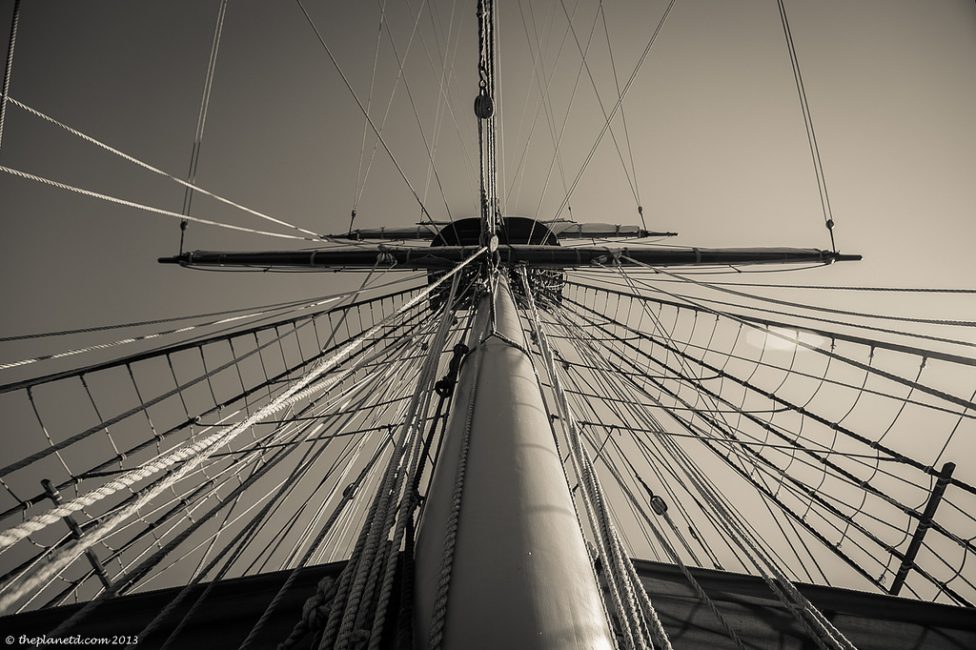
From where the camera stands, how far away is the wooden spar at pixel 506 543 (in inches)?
29.0

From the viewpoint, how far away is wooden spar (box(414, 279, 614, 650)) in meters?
0.74

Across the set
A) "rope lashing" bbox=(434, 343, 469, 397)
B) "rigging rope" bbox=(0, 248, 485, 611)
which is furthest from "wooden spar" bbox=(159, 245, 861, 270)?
"rigging rope" bbox=(0, 248, 485, 611)

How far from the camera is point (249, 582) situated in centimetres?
183

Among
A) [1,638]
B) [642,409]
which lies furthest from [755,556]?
[1,638]

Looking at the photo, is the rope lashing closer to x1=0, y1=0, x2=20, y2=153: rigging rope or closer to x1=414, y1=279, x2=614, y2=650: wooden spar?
x1=414, y1=279, x2=614, y2=650: wooden spar

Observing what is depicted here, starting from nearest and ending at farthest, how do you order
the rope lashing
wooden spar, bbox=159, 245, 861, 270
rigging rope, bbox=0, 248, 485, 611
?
rigging rope, bbox=0, 248, 485, 611 → the rope lashing → wooden spar, bbox=159, 245, 861, 270

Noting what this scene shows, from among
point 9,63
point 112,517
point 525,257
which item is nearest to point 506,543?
point 112,517

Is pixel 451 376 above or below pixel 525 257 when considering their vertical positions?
below

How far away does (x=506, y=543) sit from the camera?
89cm

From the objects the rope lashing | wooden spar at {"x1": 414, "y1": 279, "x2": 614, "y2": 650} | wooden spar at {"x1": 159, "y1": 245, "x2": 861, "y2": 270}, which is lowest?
wooden spar at {"x1": 414, "y1": 279, "x2": 614, "y2": 650}

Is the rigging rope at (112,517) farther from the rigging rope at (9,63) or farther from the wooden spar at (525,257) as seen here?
the wooden spar at (525,257)

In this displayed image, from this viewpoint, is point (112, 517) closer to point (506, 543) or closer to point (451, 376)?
point (506, 543)

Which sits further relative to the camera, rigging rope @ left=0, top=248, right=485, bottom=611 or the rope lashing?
the rope lashing

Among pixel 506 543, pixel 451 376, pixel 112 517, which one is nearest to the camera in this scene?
pixel 506 543
